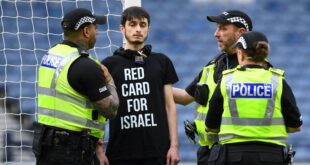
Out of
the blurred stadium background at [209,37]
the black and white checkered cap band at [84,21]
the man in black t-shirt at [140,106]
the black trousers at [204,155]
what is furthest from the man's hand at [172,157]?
the blurred stadium background at [209,37]

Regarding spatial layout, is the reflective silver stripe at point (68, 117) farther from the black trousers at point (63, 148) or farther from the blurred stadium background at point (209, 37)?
the blurred stadium background at point (209, 37)

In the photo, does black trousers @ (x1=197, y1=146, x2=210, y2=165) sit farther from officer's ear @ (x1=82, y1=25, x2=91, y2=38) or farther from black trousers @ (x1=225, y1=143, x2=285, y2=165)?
officer's ear @ (x1=82, y1=25, x2=91, y2=38)

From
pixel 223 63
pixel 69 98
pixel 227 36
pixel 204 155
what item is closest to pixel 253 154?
pixel 204 155

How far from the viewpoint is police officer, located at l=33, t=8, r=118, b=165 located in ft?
15.7

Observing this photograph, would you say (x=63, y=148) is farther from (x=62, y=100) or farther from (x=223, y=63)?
(x=223, y=63)

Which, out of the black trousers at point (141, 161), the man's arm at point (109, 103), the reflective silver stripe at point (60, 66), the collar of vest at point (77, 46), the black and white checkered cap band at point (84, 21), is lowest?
the black trousers at point (141, 161)

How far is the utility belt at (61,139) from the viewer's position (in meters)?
4.81

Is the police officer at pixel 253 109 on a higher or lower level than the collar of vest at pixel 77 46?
lower

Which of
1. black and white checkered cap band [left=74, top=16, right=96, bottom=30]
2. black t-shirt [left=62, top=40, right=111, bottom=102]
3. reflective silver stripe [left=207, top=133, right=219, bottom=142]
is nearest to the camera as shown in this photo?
black t-shirt [left=62, top=40, right=111, bottom=102]

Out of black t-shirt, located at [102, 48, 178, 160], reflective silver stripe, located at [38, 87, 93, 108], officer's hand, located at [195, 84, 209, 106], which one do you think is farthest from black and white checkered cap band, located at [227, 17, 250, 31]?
reflective silver stripe, located at [38, 87, 93, 108]

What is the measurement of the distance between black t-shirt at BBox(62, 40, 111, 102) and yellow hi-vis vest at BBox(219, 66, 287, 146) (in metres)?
0.68

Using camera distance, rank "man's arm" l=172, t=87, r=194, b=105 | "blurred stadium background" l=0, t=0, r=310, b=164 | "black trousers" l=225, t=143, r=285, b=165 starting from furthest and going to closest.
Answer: "blurred stadium background" l=0, t=0, r=310, b=164, "man's arm" l=172, t=87, r=194, b=105, "black trousers" l=225, t=143, r=285, b=165

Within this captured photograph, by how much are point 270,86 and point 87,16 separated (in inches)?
45.1

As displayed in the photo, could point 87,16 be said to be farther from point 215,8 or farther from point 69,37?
point 215,8
